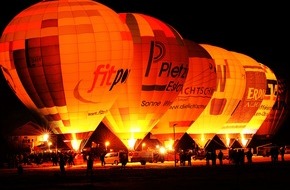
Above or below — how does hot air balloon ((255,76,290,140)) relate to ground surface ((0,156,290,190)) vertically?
above

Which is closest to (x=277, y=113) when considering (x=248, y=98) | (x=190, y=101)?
(x=248, y=98)

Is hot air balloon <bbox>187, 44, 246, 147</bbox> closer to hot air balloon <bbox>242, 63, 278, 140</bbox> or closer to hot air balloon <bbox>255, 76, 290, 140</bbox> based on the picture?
hot air balloon <bbox>242, 63, 278, 140</bbox>

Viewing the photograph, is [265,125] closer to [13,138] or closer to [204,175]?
[13,138]

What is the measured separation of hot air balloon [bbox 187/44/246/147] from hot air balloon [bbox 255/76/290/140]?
11702mm

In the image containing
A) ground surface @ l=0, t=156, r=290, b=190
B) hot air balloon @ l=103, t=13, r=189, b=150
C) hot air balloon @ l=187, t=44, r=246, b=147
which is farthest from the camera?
hot air balloon @ l=187, t=44, r=246, b=147

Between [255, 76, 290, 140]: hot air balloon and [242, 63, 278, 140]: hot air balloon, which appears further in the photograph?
[255, 76, 290, 140]: hot air balloon

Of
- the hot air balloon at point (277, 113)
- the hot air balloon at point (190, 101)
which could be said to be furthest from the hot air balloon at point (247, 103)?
the hot air balloon at point (277, 113)

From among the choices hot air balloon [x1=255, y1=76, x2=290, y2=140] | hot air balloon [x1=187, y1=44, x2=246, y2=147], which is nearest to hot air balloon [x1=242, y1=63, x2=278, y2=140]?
hot air balloon [x1=255, y1=76, x2=290, y2=140]

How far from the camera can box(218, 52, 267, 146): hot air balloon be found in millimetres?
54803

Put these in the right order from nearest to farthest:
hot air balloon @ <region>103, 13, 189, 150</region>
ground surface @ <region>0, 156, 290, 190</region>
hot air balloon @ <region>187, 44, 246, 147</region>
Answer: ground surface @ <region>0, 156, 290, 190</region> → hot air balloon @ <region>103, 13, 189, 150</region> → hot air balloon @ <region>187, 44, 246, 147</region>

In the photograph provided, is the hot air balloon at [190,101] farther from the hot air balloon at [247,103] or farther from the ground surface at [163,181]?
the ground surface at [163,181]

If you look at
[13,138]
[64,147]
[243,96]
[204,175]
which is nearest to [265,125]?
[243,96]

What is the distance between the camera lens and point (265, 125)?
212 feet

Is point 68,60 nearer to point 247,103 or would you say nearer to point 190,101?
point 190,101
